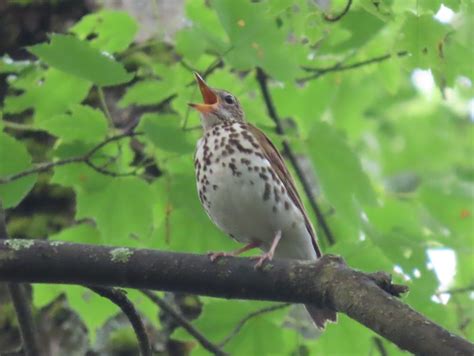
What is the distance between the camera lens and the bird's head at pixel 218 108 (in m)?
4.57

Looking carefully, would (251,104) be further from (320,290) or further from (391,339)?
(391,339)

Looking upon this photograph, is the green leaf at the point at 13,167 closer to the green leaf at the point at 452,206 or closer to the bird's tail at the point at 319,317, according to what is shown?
the bird's tail at the point at 319,317

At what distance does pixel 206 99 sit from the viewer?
4695 millimetres

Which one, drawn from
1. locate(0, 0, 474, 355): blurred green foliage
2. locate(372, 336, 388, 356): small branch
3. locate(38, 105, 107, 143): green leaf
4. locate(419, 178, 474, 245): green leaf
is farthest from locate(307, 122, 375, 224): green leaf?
locate(38, 105, 107, 143): green leaf

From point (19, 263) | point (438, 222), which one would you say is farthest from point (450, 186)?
point (19, 263)

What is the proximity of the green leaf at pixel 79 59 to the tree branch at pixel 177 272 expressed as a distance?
906 millimetres

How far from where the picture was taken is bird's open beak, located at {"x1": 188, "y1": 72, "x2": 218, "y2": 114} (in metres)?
4.15

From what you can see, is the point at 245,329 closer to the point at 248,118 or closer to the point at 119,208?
the point at 119,208

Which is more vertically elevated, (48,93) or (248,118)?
(248,118)

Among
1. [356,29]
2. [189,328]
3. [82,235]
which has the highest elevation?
[356,29]

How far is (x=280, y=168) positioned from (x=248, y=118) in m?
0.27

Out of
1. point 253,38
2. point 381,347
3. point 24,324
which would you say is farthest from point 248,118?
point 24,324

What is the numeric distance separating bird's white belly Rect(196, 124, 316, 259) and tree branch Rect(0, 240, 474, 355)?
3.56 feet

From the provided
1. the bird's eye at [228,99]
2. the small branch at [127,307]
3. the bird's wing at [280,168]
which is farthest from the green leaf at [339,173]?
the small branch at [127,307]
